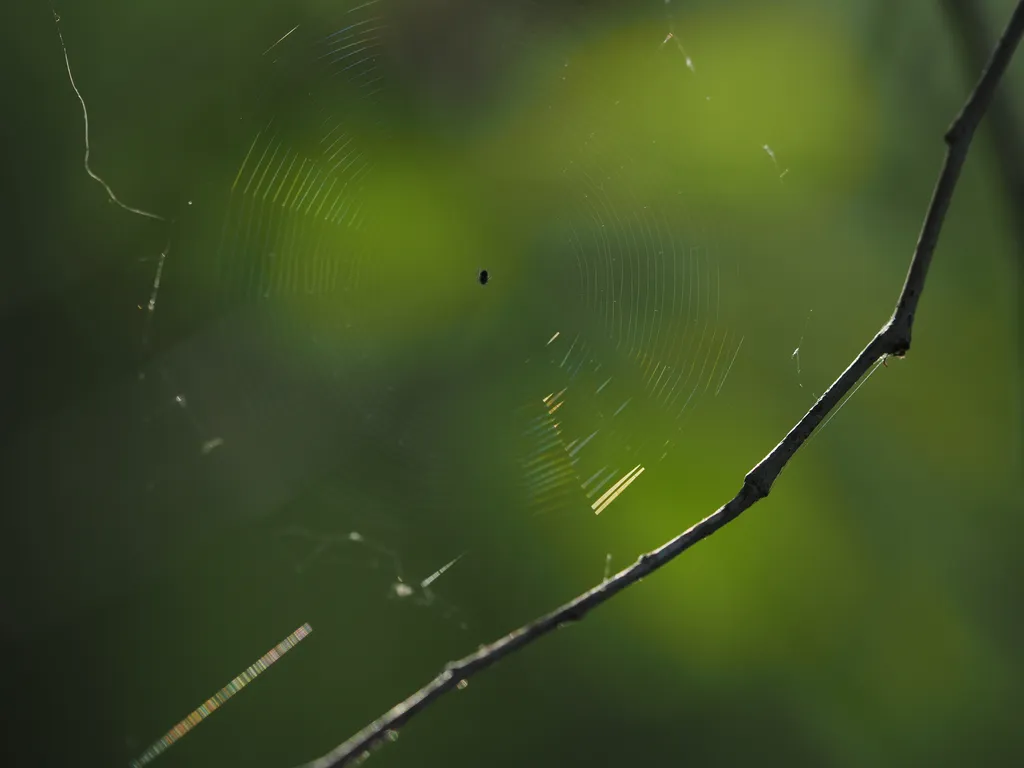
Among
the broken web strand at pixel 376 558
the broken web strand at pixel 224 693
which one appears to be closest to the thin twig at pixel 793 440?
the broken web strand at pixel 376 558

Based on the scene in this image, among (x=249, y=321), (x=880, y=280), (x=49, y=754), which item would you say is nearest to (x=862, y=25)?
(x=880, y=280)

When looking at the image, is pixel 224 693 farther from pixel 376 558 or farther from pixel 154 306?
pixel 154 306

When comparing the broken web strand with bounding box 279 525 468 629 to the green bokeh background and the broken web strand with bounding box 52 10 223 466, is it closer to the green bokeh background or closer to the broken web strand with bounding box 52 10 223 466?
the green bokeh background

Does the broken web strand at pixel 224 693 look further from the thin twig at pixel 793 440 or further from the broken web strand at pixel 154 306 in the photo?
the thin twig at pixel 793 440

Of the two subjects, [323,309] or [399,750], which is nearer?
[399,750]

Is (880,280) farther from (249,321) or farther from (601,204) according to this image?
(249,321)
